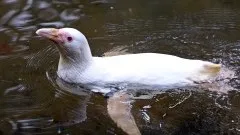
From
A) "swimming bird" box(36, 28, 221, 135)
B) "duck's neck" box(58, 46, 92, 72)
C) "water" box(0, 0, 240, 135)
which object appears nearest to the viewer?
"water" box(0, 0, 240, 135)

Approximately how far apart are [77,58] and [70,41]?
0.66 feet

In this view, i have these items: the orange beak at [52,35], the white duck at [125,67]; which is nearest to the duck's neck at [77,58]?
the white duck at [125,67]

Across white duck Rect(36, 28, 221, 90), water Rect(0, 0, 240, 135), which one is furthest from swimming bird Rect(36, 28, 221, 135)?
water Rect(0, 0, 240, 135)

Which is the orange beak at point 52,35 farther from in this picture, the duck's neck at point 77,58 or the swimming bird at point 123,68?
the duck's neck at point 77,58

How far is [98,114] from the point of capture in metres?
4.52

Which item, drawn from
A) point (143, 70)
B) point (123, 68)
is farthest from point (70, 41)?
point (143, 70)

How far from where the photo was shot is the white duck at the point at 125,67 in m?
4.70

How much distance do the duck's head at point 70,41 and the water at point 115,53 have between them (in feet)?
1.03

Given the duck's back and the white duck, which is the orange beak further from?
the duck's back

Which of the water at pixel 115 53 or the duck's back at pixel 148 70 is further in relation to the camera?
the duck's back at pixel 148 70

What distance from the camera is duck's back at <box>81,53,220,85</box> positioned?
15.4 feet

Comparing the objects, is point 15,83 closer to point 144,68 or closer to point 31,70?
point 31,70

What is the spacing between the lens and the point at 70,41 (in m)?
4.77

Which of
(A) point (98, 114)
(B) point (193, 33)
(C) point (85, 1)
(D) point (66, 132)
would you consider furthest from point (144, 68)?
(C) point (85, 1)
